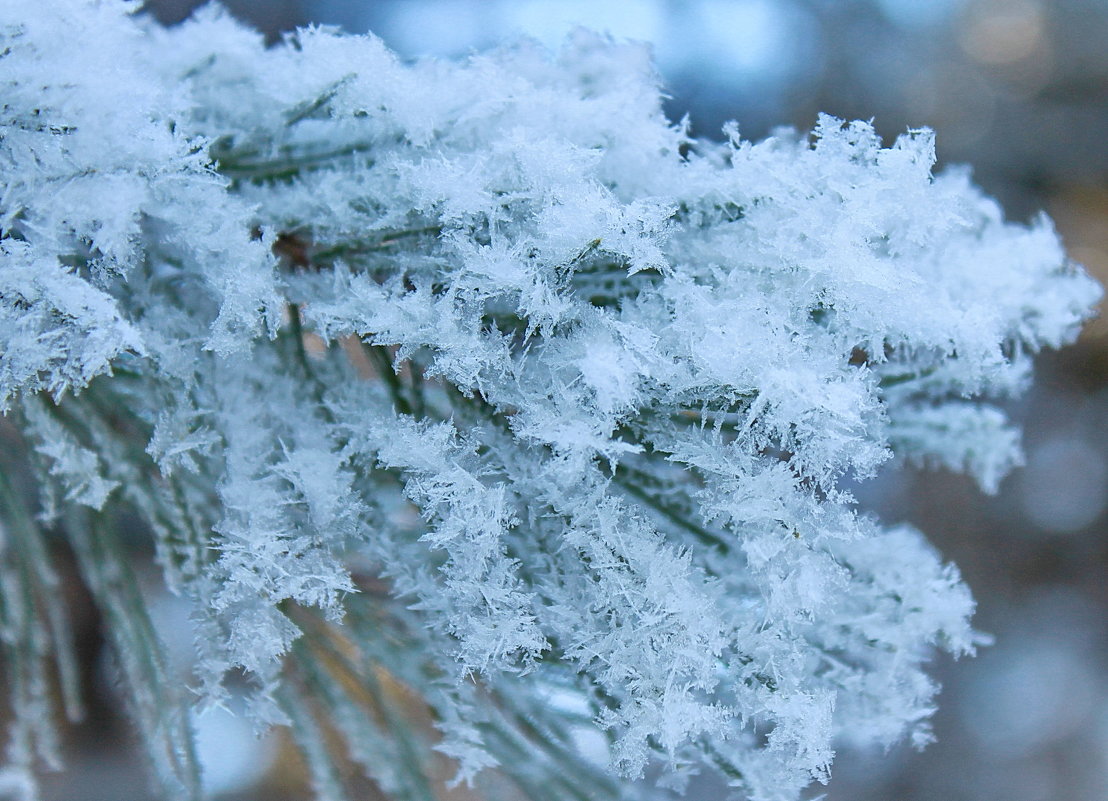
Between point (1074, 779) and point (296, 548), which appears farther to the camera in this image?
point (1074, 779)

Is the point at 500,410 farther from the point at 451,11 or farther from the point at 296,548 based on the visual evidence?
the point at 451,11

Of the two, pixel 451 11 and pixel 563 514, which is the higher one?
pixel 451 11

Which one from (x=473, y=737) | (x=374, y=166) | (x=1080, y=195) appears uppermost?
(x=1080, y=195)

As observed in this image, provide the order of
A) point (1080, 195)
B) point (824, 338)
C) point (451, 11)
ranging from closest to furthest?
point (824, 338) → point (451, 11) → point (1080, 195)

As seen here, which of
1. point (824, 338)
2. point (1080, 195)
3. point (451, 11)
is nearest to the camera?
point (824, 338)

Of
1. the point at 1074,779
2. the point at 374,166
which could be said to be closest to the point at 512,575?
the point at 374,166

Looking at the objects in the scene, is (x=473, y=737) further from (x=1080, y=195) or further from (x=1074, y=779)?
(x=1080, y=195)
